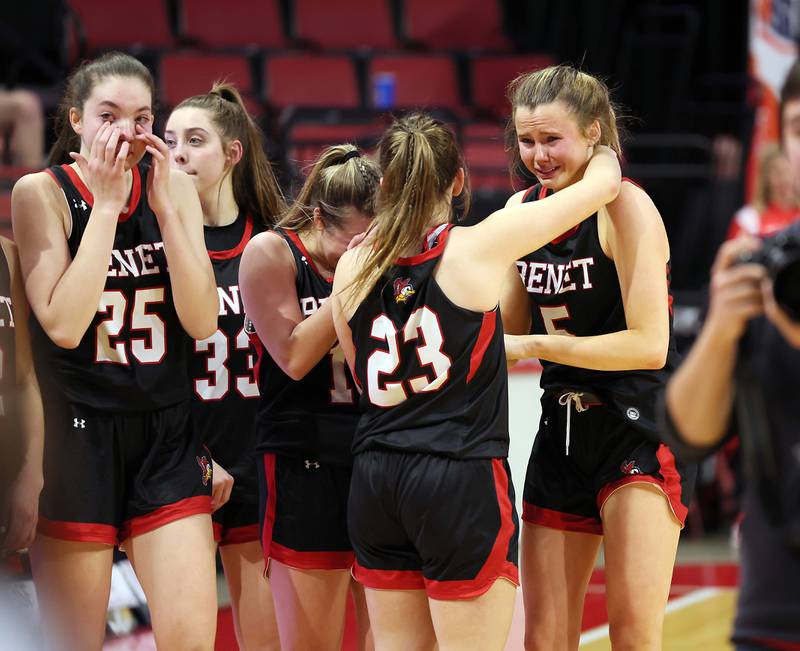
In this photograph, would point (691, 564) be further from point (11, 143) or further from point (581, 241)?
point (11, 143)

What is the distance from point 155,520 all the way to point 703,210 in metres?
6.84

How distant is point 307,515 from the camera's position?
344 centimetres

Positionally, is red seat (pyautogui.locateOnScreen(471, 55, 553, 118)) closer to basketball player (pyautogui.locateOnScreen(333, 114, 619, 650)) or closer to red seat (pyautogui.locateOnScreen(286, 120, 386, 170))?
red seat (pyautogui.locateOnScreen(286, 120, 386, 170))

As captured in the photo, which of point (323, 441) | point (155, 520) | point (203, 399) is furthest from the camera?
point (203, 399)

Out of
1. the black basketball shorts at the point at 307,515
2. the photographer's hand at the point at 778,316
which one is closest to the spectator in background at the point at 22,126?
the black basketball shorts at the point at 307,515

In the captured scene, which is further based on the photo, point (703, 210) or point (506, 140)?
point (703, 210)

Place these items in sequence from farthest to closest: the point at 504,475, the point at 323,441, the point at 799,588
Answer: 1. the point at 323,441
2. the point at 504,475
3. the point at 799,588

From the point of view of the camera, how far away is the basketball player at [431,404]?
287 centimetres

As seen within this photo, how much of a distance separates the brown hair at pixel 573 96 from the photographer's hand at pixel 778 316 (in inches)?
56.4

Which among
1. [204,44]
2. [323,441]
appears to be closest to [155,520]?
[323,441]

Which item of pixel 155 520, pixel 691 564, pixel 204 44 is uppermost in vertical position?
pixel 204 44

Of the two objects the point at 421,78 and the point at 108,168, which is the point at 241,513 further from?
the point at 421,78

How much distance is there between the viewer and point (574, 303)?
11.1ft

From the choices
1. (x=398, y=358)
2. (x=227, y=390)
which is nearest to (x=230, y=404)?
(x=227, y=390)
